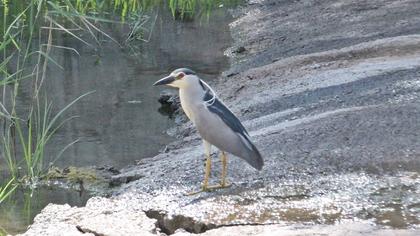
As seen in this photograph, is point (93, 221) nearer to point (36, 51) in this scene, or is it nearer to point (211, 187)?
point (211, 187)

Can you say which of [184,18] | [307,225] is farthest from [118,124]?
[184,18]

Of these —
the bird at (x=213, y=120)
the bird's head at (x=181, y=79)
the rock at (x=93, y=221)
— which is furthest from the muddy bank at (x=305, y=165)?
the bird's head at (x=181, y=79)

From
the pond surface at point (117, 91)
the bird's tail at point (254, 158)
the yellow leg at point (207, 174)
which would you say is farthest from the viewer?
the pond surface at point (117, 91)

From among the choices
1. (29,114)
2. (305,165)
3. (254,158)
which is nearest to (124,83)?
(29,114)

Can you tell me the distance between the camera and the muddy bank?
16.4 feet

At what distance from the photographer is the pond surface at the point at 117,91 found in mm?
7641

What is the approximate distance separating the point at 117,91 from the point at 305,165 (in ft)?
15.7

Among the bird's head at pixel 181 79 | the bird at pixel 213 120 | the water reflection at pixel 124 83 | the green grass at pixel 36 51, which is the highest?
the bird's head at pixel 181 79

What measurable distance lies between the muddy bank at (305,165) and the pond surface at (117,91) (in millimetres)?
438

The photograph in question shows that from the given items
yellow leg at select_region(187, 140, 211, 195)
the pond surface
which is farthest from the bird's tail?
the pond surface

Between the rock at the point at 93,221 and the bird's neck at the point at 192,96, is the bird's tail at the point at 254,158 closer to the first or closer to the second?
the bird's neck at the point at 192,96

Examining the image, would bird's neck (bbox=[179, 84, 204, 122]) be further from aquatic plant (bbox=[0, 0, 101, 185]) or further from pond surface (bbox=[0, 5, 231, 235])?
pond surface (bbox=[0, 5, 231, 235])

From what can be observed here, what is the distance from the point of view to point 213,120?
5.38 metres

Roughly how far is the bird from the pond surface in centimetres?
138
